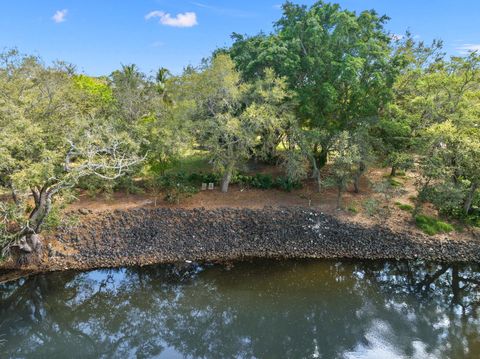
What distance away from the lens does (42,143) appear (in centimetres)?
1309

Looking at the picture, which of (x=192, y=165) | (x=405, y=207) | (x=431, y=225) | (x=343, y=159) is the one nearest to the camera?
(x=343, y=159)

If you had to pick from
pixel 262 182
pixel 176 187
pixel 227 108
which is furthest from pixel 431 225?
pixel 176 187

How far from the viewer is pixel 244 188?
773 inches

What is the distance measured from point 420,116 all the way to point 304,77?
6256 millimetres

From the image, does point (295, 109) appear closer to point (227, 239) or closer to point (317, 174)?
point (317, 174)

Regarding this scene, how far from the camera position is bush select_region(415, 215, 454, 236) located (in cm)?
1705

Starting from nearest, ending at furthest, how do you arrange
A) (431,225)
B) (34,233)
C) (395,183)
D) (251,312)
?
1. (251,312)
2. (34,233)
3. (431,225)
4. (395,183)

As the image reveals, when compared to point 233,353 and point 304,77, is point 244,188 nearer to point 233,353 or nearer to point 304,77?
point 304,77

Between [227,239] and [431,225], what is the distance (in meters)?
9.83

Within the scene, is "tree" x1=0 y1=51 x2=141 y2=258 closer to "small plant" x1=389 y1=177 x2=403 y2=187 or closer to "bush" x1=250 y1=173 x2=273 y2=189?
"bush" x1=250 y1=173 x2=273 y2=189

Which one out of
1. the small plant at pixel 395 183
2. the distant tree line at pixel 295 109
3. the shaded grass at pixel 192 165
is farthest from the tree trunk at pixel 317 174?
the shaded grass at pixel 192 165

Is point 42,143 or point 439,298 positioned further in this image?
point 439,298

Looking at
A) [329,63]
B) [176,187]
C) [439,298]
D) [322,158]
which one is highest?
[329,63]

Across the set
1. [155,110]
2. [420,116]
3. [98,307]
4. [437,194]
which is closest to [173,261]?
[98,307]
